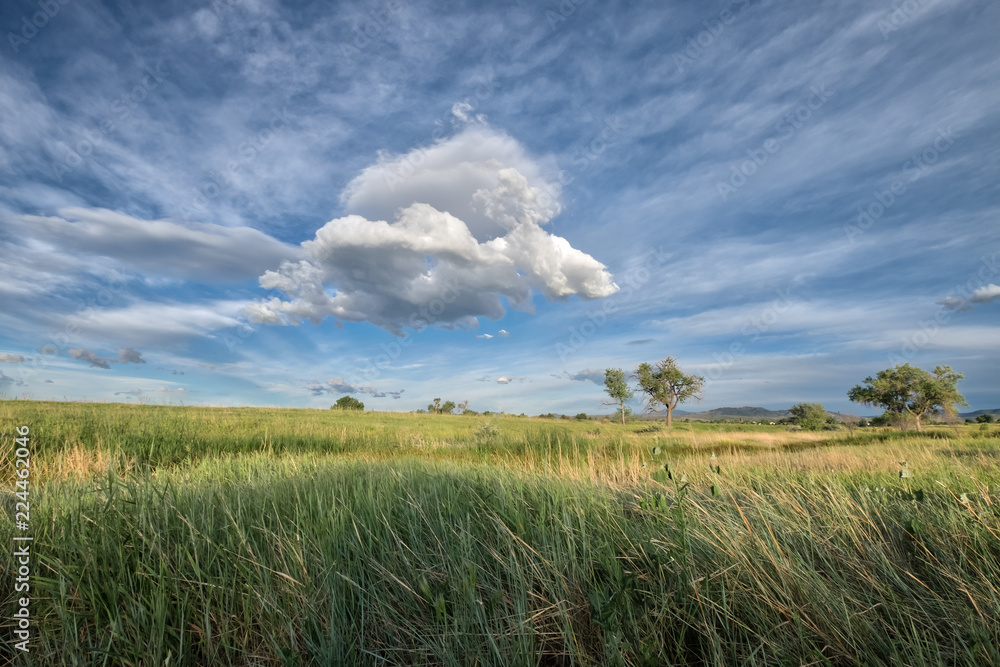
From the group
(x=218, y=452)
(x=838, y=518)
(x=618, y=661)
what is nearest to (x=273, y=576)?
(x=618, y=661)

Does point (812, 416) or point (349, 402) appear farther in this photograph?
point (349, 402)

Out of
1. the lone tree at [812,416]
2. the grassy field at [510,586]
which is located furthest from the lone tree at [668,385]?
the grassy field at [510,586]

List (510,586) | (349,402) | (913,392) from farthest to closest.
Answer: (349,402), (913,392), (510,586)

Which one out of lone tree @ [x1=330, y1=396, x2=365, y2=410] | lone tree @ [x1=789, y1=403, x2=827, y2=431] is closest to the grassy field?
lone tree @ [x1=789, y1=403, x2=827, y2=431]

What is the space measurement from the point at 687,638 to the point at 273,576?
8.59 ft

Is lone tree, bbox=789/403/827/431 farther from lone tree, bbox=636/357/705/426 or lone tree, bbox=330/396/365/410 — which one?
lone tree, bbox=330/396/365/410

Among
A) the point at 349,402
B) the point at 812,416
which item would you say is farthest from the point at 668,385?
the point at 349,402

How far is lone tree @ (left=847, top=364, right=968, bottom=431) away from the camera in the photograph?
4744 cm

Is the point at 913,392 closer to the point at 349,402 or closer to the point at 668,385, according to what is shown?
the point at 668,385

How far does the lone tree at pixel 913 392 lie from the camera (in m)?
47.4

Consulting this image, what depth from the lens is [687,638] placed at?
2.24 metres

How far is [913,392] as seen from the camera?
50.6 m

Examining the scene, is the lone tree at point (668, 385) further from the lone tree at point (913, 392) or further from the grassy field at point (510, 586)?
the grassy field at point (510, 586)

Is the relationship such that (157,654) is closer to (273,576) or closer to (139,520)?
(273,576)
